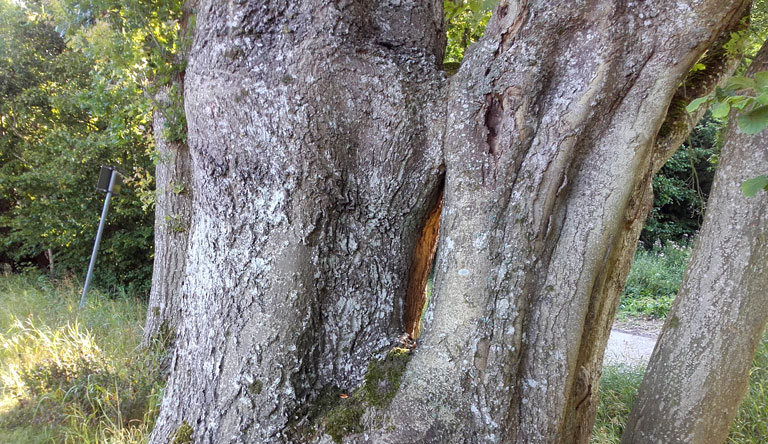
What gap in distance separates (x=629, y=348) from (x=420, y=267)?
17.0 ft

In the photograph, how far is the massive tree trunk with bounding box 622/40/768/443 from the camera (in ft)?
6.49

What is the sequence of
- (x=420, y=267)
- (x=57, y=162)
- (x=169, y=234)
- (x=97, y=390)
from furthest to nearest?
(x=57, y=162) → (x=169, y=234) → (x=97, y=390) → (x=420, y=267)

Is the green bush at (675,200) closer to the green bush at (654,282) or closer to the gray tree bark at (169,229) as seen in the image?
the green bush at (654,282)

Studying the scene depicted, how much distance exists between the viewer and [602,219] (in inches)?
70.2

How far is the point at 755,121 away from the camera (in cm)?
139

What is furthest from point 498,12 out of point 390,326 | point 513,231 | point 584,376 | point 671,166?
point 671,166

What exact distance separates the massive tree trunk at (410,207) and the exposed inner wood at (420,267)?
67 millimetres

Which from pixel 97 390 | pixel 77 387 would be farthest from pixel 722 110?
pixel 77 387

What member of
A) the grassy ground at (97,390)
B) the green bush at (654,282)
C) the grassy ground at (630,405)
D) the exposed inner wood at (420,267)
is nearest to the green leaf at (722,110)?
the exposed inner wood at (420,267)

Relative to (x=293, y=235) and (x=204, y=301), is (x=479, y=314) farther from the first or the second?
(x=204, y=301)

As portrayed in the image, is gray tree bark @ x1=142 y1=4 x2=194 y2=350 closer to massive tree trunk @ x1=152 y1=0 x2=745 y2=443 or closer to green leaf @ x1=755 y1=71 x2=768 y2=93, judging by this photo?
massive tree trunk @ x1=152 y1=0 x2=745 y2=443

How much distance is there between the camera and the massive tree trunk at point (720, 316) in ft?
6.49

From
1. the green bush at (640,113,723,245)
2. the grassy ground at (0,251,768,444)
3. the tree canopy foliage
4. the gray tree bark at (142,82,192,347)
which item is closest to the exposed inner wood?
the grassy ground at (0,251,768,444)

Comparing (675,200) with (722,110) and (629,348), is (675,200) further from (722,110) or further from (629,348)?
(722,110)
